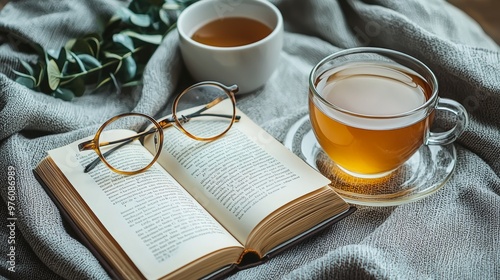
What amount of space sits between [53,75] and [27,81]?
0.04 metres

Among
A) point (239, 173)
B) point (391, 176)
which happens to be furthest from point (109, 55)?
point (391, 176)

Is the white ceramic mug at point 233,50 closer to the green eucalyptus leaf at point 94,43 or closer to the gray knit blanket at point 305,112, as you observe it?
the gray knit blanket at point 305,112

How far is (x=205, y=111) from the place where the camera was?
89 centimetres

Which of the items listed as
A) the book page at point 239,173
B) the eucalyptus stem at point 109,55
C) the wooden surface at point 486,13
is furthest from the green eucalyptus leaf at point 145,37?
the wooden surface at point 486,13

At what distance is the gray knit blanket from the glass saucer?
0.01 m

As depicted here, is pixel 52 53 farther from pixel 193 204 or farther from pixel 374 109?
pixel 374 109

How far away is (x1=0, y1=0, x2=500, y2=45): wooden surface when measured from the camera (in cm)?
152

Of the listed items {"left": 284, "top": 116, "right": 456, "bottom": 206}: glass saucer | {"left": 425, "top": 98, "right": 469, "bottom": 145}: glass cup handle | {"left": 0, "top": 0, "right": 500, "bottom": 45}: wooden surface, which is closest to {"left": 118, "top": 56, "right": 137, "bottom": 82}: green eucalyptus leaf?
{"left": 284, "top": 116, "right": 456, "bottom": 206}: glass saucer

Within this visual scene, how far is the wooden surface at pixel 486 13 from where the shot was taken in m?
1.52

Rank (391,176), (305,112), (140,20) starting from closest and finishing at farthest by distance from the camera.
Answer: (391,176), (305,112), (140,20)

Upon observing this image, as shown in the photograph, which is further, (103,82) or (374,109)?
(103,82)

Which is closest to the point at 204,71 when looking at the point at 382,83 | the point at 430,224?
the point at 382,83

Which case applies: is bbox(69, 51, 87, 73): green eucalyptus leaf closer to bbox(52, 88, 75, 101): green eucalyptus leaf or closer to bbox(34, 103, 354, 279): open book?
bbox(52, 88, 75, 101): green eucalyptus leaf

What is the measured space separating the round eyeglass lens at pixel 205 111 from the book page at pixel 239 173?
0.01 meters
